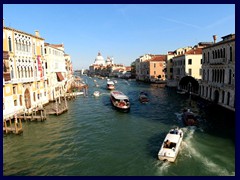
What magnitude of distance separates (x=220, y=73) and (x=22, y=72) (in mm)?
30450

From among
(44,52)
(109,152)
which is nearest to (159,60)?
(44,52)

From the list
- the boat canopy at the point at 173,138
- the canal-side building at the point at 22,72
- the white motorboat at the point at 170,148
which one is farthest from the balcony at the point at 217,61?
the canal-side building at the point at 22,72

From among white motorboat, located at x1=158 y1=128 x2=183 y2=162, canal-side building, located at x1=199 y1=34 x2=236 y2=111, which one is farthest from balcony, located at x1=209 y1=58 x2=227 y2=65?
white motorboat, located at x1=158 y1=128 x2=183 y2=162

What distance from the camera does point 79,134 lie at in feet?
80.5

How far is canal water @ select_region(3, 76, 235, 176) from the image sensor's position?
16.3m

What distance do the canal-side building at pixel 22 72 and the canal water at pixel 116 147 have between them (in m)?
4.56

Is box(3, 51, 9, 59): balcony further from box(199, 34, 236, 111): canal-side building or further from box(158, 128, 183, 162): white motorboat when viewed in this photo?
box(199, 34, 236, 111): canal-side building

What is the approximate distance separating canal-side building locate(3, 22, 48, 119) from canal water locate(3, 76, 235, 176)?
4562 mm

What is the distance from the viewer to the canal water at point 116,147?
1633 cm

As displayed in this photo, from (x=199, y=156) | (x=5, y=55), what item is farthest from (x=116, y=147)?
(x=5, y=55)

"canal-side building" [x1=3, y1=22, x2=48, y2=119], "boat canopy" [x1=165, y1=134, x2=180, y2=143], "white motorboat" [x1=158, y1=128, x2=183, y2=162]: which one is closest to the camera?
"white motorboat" [x1=158, y1=128, x2=183, y2=162]

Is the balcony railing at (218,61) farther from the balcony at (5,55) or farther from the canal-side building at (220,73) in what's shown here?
the balcony at (5,55)
